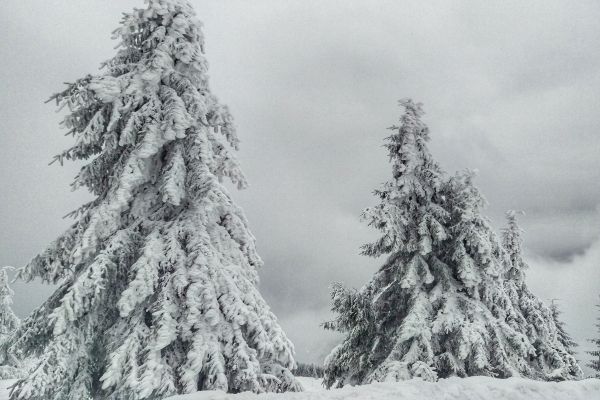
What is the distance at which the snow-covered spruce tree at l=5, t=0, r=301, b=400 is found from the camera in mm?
7859

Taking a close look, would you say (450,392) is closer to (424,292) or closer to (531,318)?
(424,292)

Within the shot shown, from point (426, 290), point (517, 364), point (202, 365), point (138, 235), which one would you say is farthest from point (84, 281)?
point (517, 364)

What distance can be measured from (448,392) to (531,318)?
46.9 feet

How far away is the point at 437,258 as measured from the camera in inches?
550

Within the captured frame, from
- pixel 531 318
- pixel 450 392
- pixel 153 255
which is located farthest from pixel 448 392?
pixel 531 318

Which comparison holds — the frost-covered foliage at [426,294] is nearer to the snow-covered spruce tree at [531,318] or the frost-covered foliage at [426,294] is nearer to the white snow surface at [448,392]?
the snow-covered spruce tree at [531,318]

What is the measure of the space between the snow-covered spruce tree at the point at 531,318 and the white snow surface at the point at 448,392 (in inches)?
209

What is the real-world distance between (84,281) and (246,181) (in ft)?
13.5

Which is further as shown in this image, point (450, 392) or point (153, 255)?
point (153, 255)

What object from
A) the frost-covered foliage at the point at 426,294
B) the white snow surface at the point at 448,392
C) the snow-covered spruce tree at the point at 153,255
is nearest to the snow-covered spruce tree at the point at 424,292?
the frost-covered foliage at the point at 426,294

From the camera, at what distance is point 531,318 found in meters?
19.3

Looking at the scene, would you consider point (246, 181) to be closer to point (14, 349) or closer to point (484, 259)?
point (14, 349)

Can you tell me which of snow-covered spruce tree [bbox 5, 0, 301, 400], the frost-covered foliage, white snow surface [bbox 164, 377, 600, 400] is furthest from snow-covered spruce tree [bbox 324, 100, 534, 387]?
snow-covered spruce tree [bbox 5, 0, 301, 400]

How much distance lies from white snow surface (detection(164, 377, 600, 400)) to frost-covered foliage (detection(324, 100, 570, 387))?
9.61 feet
